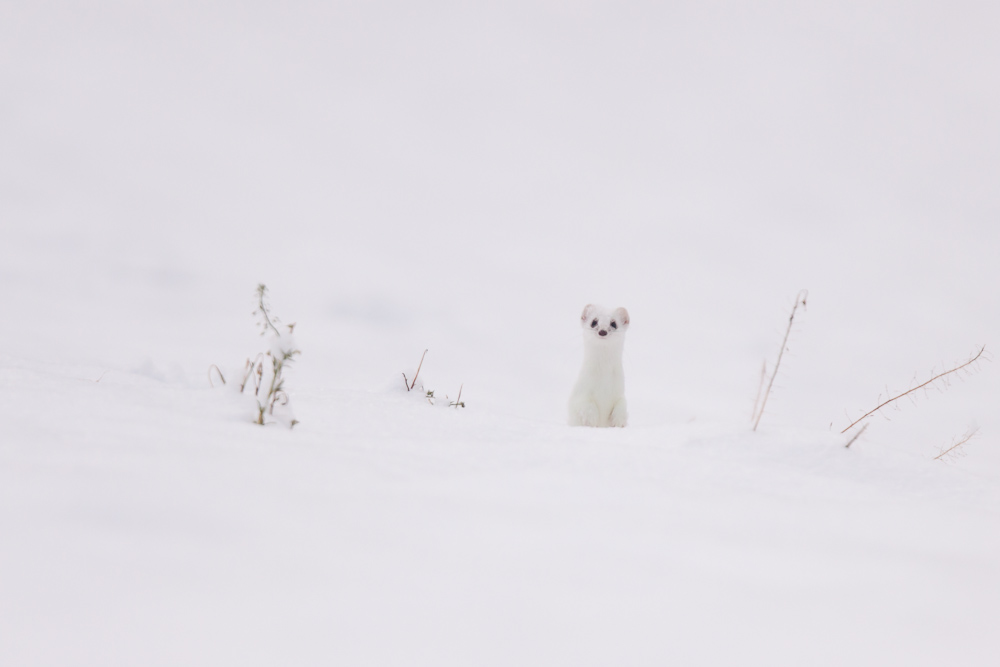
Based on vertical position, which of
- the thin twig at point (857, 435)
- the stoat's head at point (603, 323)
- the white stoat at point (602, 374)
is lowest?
the thin twig at point (857, 435)

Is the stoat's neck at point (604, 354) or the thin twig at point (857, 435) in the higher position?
the stoat's neck at point (604, 354)

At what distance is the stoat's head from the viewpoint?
5.05 m

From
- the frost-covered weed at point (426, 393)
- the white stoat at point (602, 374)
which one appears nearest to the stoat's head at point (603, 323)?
the white stoat at point (602, 374)

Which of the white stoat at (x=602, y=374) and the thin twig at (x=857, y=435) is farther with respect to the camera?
the white stoat at (x=602, y=374)

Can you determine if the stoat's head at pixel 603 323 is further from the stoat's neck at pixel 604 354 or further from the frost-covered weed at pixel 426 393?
the frost-covered weed at pixel 426 393

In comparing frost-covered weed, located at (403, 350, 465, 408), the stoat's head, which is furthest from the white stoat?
frost-covered weed, located at (403, 350, 465, 408)

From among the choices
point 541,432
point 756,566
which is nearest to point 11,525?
point 756,566

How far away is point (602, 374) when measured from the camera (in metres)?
5.11

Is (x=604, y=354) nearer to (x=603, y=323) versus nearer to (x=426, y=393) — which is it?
(x=603, y=323)

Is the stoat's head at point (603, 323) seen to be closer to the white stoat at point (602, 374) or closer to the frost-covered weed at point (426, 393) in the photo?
the white stoat at point (602, 374)

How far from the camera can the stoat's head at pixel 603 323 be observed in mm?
5047

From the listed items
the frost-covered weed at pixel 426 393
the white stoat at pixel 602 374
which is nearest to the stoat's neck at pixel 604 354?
the white stoat at pixel 602 374

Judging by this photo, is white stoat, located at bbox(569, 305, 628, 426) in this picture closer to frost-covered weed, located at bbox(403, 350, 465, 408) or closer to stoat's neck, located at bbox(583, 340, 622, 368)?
stoat's neck, located at bbox(583, 340, 622, 368)

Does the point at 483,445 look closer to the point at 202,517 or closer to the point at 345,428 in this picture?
the point at 345,428
